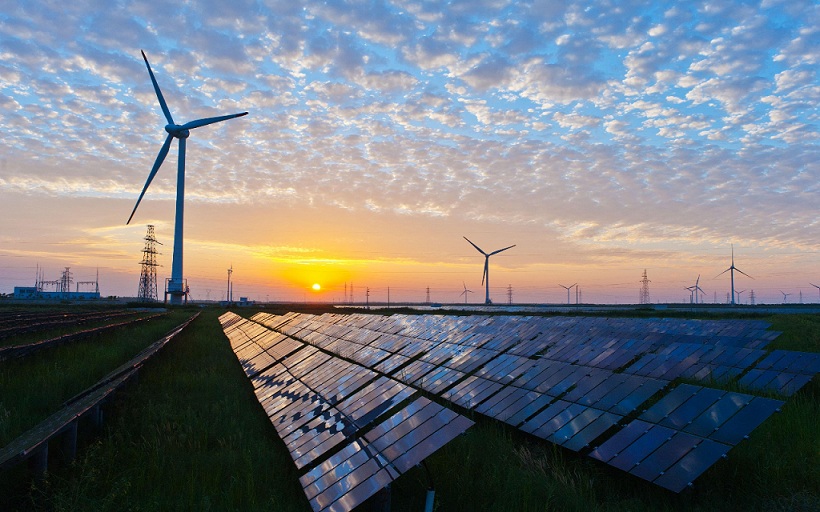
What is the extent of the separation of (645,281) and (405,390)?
184098mm

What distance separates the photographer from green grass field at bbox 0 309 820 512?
693 centimetres

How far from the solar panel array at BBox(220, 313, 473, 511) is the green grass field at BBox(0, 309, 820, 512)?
492mm

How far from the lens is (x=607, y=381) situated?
398 inches

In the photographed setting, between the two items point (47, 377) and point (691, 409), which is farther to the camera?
point (47, 377)

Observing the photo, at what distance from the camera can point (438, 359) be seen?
15.6 meters

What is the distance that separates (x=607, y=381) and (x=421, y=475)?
4.19 m

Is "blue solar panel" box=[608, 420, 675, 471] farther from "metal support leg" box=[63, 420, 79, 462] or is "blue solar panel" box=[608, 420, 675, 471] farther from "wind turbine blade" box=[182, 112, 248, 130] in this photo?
"wind turbine blade" box=[182, 112, 248, 130]

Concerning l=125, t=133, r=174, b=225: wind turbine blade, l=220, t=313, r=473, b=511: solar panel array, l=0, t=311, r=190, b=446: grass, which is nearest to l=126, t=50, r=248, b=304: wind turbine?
l=125, t=133, r=174, b=225: wind turbine blade

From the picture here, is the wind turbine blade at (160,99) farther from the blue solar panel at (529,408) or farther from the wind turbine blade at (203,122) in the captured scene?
the blue solar panel at (529,408)

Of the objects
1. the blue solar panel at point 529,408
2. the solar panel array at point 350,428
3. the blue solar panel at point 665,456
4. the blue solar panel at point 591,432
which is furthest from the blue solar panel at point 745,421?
the solar panel array at point 350,428

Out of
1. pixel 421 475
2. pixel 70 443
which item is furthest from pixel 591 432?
pixel 70 443

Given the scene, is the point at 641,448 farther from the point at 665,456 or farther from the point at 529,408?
the point at 529,408

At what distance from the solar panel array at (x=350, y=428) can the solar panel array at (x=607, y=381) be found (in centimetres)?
254

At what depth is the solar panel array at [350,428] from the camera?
614 cm
